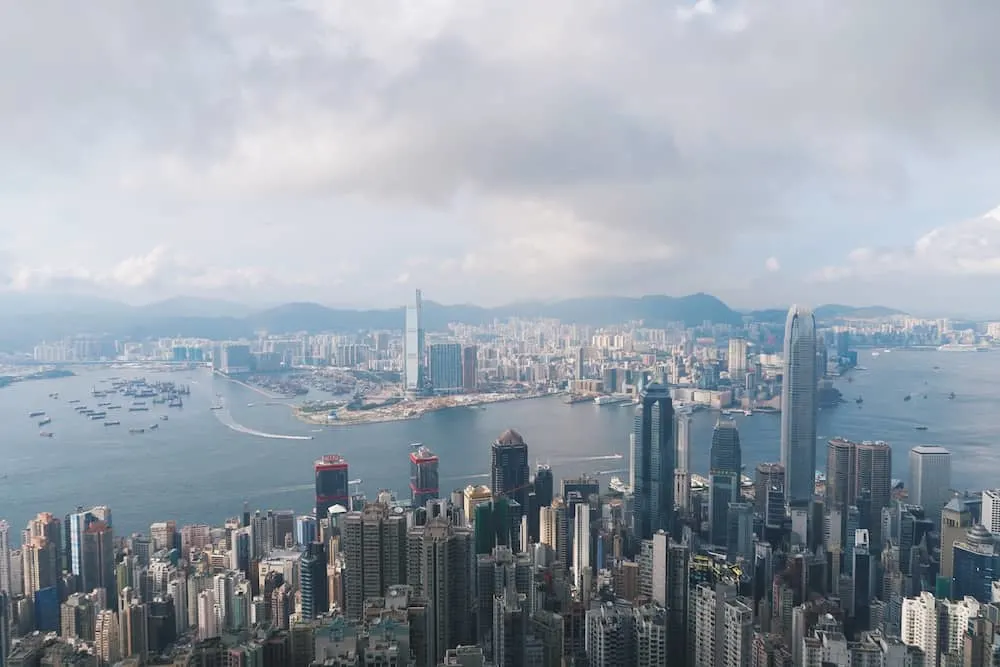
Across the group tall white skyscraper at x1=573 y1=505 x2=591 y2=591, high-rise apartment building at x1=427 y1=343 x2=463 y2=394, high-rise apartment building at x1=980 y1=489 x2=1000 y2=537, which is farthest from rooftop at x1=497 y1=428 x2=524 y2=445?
high-rise apartment building at x1=980 y1=489 x2=1000 y2=537

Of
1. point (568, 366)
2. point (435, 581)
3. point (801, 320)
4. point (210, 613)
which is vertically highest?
point (801, 320)

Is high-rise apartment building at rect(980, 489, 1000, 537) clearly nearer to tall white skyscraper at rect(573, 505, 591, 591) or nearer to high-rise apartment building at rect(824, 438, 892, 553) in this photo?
high-rise apartment building at rect(824, 438, 892, 553)

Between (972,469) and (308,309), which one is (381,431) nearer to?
(308,309)

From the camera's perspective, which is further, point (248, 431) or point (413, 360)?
point (413, 360)

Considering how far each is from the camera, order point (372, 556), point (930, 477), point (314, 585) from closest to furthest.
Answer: point (372, 556), point (314, 585), point (930, 477)

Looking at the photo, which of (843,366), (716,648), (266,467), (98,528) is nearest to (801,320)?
(843,366)

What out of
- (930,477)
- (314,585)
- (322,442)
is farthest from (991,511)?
(322,442)

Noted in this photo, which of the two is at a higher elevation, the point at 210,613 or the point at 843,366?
the point at 843,366

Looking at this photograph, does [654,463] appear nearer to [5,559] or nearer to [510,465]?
[510,465]
